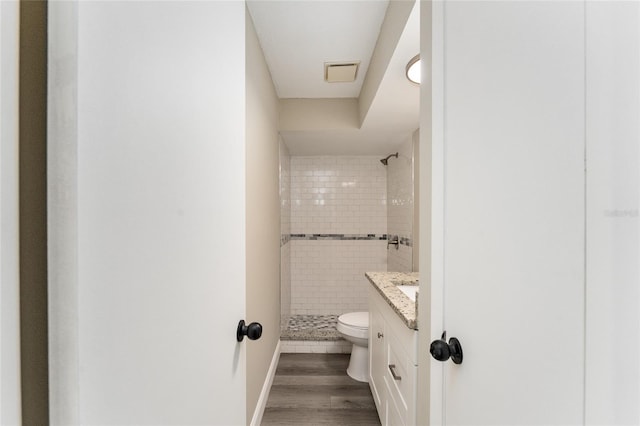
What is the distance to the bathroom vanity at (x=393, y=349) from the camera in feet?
4.07

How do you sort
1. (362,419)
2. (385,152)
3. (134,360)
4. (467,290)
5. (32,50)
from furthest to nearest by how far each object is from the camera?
(385,152), (362,419), (467,290), (134,360), (32,50)

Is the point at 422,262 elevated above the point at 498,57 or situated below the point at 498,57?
below

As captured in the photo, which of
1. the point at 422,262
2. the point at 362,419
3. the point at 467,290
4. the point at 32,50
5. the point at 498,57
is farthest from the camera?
the point at 362,419

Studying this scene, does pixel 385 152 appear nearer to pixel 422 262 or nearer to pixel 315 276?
pixel 315 276

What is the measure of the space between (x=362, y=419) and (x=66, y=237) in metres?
2.21

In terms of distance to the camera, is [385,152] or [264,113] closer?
[264,113]

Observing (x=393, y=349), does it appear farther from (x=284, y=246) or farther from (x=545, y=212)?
(x=284, y=246)

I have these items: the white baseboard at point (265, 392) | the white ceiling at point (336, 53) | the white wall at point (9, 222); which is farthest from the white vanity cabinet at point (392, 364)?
A: the white ceiling at point (336, 53)

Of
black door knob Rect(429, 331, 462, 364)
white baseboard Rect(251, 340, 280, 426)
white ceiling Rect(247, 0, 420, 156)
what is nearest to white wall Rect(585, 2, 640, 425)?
black door knob Rect(429, 331, 462, 364)

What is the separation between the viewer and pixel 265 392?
7.14 feet

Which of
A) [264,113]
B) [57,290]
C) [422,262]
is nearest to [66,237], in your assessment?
[57,290]

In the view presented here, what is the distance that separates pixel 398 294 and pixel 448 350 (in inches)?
34.7

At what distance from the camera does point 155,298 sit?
1.61 feet

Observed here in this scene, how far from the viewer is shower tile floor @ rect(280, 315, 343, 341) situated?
307 cm
